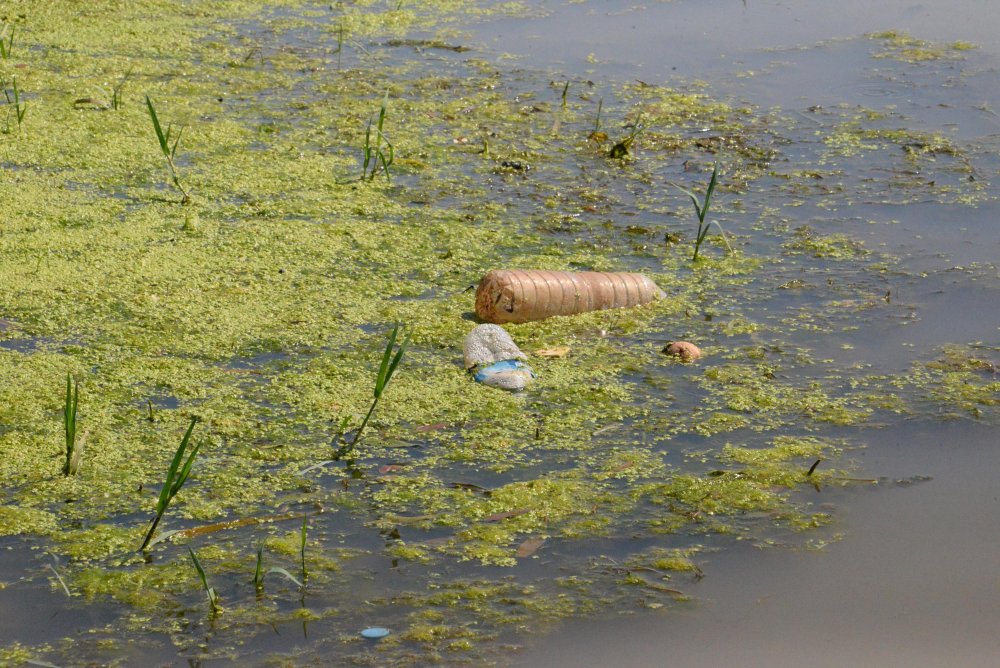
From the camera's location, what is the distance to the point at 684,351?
11.6 ft

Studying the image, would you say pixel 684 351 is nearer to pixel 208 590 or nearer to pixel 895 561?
pixel 895 561

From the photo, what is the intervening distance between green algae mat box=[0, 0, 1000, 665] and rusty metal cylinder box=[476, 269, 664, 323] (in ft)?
0.21

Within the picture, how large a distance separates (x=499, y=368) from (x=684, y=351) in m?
0.54

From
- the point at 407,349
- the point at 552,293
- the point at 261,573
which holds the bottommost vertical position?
the point at 261,573

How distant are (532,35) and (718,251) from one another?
115 inches

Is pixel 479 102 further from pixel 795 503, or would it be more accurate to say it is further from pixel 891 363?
pixel 795 503

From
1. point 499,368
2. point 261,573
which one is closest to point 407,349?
point 499,368

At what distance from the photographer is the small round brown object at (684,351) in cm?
354

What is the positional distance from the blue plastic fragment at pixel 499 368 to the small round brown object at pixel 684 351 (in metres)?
0.43

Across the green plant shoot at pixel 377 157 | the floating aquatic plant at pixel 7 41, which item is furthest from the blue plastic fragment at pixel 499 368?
the floating aquatic plant at pixel 7 41

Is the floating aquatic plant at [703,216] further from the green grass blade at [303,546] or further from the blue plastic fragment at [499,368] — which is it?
Answer: the green grass blade at [303,546]

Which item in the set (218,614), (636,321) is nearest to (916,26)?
(636,321)

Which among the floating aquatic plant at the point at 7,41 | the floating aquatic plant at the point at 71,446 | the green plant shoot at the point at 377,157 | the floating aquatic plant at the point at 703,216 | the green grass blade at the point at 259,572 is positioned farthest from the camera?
the floating aquatic plant at the point at 7,41

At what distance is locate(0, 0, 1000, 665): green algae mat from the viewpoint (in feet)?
8.31
